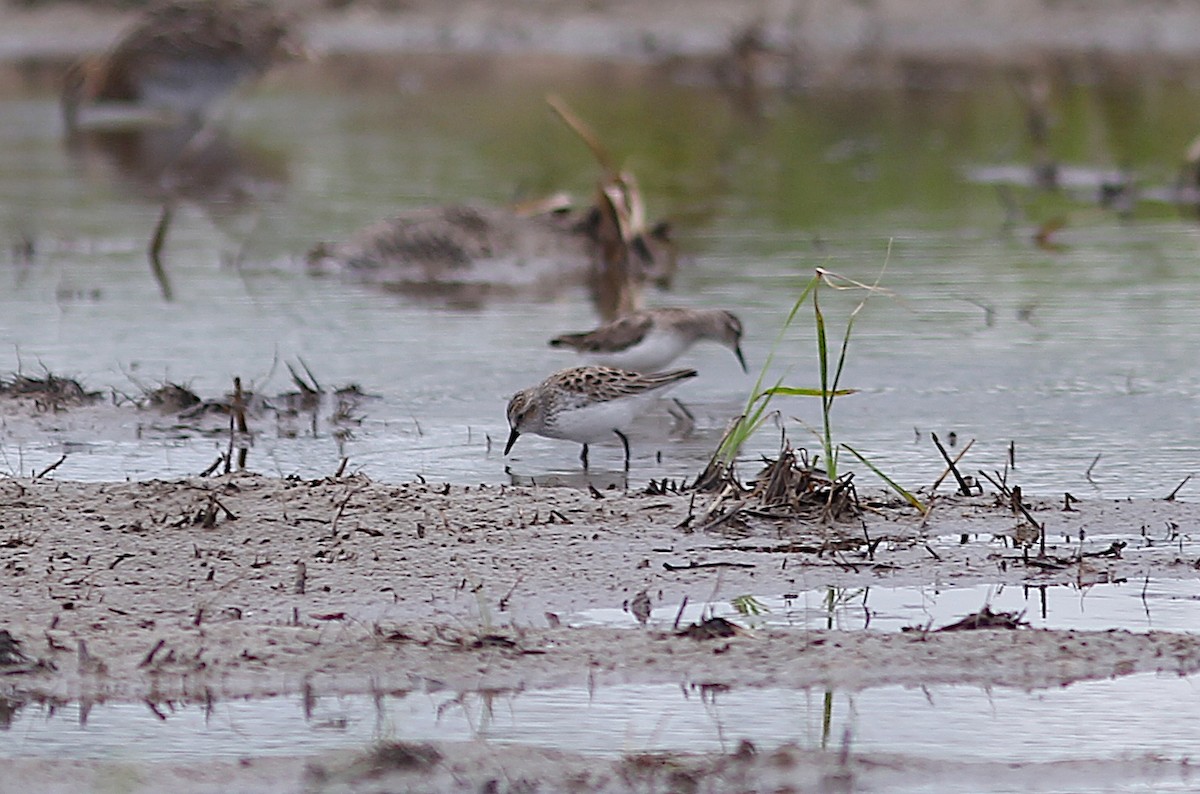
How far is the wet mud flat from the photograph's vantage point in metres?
5.20

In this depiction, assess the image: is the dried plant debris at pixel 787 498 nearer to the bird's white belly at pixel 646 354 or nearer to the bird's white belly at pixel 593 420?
the bird's white belly at pixel 593 420

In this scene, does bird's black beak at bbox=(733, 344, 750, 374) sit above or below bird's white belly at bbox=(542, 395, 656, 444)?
above

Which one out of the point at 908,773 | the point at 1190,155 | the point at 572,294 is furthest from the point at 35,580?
the point at 1190,155

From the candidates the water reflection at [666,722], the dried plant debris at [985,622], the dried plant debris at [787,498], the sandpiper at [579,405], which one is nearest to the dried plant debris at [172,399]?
the sandpiper at [579,405]

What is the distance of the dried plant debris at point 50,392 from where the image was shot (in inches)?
371

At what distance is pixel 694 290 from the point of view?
12898 mm

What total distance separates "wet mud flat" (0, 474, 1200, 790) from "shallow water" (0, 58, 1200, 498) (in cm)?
73

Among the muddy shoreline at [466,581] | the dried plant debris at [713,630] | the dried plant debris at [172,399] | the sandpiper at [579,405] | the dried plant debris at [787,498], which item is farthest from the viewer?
the dried plant debris at [172,399]

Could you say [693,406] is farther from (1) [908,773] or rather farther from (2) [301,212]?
(2) [301,212]

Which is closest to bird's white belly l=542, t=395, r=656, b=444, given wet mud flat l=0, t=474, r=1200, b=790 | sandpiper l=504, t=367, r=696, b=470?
sandpiper l=504, t=367, r=696, b=470

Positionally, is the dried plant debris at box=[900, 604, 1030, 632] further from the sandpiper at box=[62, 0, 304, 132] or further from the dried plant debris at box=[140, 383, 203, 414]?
the sandpiper at box=[62, 0, 304, 132]

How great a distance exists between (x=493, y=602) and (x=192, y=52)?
14.0 metres

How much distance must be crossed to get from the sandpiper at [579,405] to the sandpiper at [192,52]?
38.0 feet

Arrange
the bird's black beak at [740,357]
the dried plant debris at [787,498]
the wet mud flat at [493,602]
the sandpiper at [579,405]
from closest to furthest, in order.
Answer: the wet mud flat at [493,602], the dried plant debris at [787,498], the sandpiper at [579,405], the bird's black beak at [740,357]
